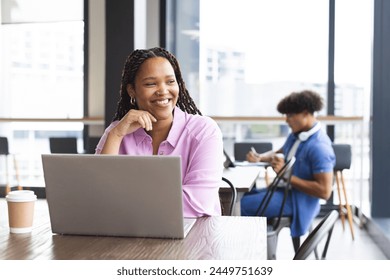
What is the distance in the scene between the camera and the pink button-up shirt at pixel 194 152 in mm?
1328

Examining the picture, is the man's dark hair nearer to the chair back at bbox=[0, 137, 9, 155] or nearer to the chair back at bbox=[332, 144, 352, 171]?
the chair back at bbox=[332, 144, 352, 171]

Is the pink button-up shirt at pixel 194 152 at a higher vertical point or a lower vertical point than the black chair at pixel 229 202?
higher

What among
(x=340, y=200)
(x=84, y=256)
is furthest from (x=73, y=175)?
A: (x=340, y=200)

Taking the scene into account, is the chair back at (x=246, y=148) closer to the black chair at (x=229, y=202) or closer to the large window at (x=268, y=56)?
the large window at (x=268, y=56)

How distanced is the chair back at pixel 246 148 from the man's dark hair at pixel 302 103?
1.14m

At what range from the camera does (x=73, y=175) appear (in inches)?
39.6

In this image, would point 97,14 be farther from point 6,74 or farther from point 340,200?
point 340,200

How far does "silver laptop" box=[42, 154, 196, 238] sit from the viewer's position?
97cm

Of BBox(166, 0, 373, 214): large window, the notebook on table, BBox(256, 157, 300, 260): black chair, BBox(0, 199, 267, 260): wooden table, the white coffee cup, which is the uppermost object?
BBox(166, 0, 373, 214): large window

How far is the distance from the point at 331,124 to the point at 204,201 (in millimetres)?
3168

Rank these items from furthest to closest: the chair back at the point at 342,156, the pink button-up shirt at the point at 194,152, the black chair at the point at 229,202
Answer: the chair back at the point at 342,156 < the black chair at the point at 229,202 < the pink button-up shirt at the point at 194,152

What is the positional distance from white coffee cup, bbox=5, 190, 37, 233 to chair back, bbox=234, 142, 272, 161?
2895mm

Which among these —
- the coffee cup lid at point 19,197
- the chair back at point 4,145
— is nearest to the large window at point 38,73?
the chair back at point 4,145

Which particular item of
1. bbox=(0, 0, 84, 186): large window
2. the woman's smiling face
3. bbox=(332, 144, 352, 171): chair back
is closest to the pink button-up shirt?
the woman's smiling face
